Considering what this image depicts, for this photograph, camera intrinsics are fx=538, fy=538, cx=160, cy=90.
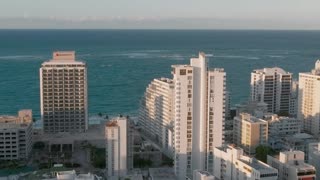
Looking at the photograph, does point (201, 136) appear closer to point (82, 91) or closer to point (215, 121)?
point (215, 121)

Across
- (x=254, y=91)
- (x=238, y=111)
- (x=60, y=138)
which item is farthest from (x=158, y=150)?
(x=254, y=91)

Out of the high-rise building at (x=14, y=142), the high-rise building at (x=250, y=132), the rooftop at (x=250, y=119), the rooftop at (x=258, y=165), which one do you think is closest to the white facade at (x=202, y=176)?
the rooftop at (x=258, y=165)

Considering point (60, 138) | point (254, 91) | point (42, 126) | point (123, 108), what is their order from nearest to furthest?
point (60, 138) < point (42, 126) < point (254, 91) < point (123, 108)

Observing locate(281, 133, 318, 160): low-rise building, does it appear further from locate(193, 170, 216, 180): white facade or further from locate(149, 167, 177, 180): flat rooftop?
locate(193, 170, 216, 180): white facade

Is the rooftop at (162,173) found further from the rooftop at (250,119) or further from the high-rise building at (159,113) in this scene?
the rooftop at (250,119)

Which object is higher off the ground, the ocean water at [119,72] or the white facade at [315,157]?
the ocean water at [119,72]

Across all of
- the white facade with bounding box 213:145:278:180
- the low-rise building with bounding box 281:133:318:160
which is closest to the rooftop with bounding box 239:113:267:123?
the low-rise building with bounding box 281:133:318:160
